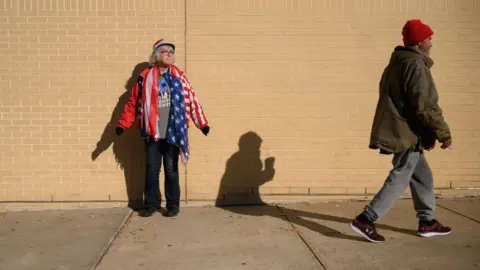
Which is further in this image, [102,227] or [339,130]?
[339,130]

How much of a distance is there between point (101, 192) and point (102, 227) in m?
0.87

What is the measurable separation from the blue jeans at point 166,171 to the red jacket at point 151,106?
22 cm

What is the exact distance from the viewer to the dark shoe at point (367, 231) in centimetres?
407

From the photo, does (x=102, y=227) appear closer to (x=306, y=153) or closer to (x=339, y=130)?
(x=306, y=153)

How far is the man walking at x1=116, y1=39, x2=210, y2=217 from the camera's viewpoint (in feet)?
16.5

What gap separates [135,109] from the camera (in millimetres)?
5137

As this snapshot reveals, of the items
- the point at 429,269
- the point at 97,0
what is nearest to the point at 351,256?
the point at 429,269

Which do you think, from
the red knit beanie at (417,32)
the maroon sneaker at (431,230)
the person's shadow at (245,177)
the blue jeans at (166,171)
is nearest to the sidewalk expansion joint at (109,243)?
the blue jeans at (166,171)

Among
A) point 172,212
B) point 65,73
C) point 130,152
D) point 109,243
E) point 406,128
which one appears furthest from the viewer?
point 130,152

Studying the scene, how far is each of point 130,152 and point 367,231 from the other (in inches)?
108

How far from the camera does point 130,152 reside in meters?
5.56

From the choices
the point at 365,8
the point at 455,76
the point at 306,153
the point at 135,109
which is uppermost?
the point at 365,8

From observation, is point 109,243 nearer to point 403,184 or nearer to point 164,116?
point 164,116

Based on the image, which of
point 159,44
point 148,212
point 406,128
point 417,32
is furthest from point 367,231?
point 159,44
